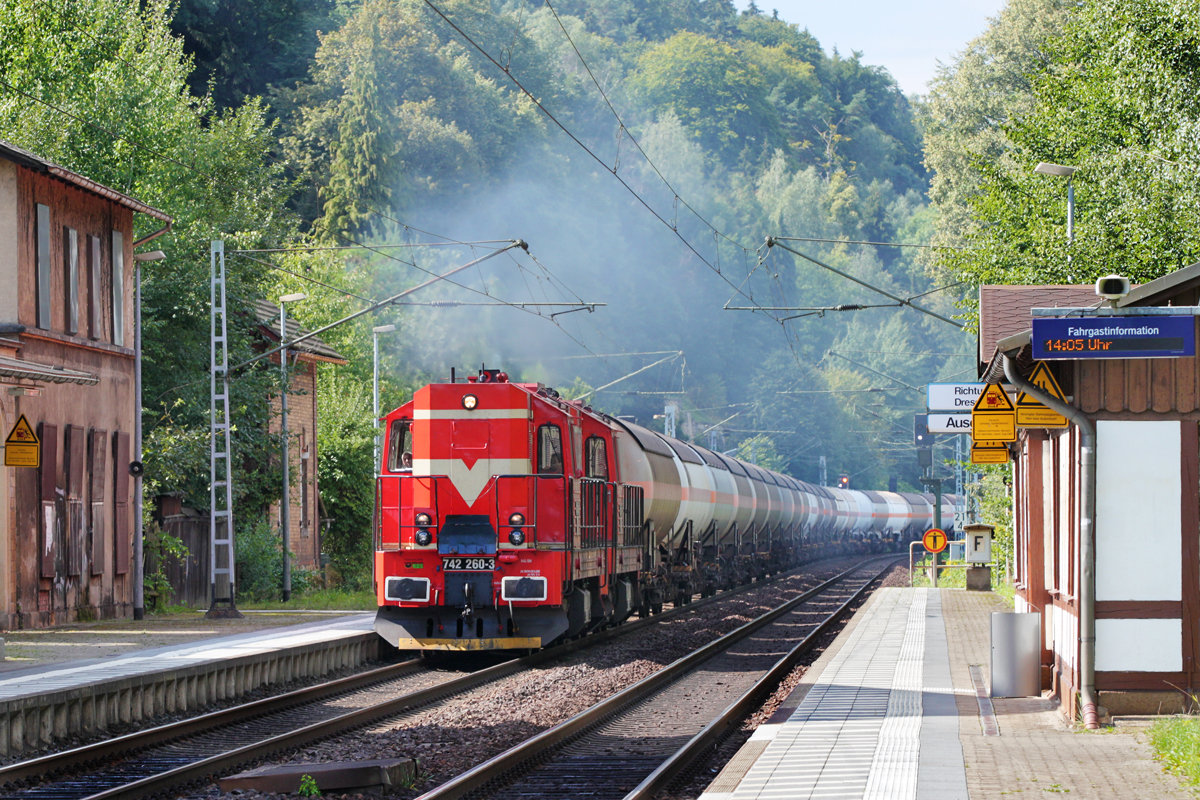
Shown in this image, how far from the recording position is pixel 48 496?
21.3 metres

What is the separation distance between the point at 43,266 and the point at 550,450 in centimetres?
988

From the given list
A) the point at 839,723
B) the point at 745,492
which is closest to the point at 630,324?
the point at 745,492

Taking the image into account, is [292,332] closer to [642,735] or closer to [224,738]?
[224,738]

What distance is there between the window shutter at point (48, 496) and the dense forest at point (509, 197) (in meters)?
5.71

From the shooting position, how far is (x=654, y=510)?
79.1 feet

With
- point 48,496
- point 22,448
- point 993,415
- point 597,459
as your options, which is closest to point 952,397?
point 597,459

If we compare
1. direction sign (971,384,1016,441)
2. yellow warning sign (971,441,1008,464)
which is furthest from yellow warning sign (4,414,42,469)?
yellow warning sign (971,441,1008,464)

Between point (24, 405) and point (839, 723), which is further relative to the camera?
point (24, 405)

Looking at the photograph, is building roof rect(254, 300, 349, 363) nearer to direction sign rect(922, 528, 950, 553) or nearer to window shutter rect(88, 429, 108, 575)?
window shutter rect(88, 429, 108, 575)

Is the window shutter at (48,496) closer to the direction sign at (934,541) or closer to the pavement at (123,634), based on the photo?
the pavement at (123,634)

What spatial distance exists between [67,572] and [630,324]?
62.6m

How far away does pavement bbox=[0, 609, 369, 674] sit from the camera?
16172 millimetres

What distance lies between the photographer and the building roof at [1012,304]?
478 inches

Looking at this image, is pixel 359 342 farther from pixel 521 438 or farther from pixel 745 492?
pixel 521 438
